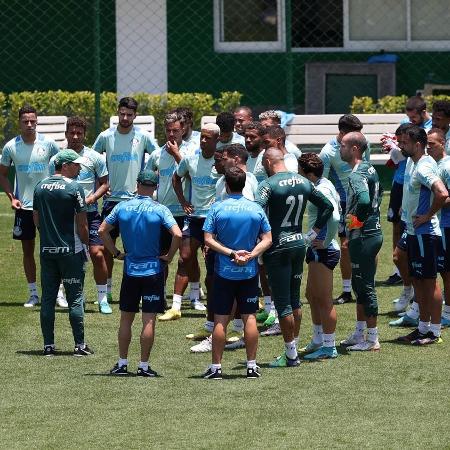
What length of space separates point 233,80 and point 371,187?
1421 centimetres

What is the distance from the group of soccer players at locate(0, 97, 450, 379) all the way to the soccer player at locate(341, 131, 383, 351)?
1 centimetres

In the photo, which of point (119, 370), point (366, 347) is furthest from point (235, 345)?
point (119, 370)

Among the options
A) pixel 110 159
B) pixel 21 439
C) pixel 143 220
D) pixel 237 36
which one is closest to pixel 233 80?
pixel 237 36

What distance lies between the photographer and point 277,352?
13.2m

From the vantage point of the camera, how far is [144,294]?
12.1 m

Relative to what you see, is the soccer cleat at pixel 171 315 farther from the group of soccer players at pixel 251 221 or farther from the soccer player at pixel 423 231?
the soccer player at pixel 423 231

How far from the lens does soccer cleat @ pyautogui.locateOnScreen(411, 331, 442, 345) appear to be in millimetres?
13355

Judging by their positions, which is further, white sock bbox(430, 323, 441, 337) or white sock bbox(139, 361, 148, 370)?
white sock bbox(430, 323, 441, 337)

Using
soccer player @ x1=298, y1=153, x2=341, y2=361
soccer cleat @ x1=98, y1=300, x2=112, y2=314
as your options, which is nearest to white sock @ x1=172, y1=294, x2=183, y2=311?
→ soccer cleat @ x1=98, y1=300, x2=112, y2=314

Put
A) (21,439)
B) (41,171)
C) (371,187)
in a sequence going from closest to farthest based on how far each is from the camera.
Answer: (21,439) < (371,187) < (41,171)

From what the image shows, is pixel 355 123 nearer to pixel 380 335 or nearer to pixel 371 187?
pixel 371 187

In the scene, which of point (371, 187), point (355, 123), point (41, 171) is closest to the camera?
point (371, 187)

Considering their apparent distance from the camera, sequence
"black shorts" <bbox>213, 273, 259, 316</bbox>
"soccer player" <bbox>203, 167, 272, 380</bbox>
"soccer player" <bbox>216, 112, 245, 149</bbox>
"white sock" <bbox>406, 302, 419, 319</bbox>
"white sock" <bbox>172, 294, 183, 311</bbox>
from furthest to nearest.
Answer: "white sock" <bbox>172, 294, 183, 311</bbox> < "white sock" <bbox>406, 302, 419, 319</bbox> < "soccer player" <bbox>216, 112, 245, 149</bbox> < "black shorts" <bbox>213, 273, 259, 316</bbox> < "soccer player" <bbox>203, 167, 272, 380</bbox>

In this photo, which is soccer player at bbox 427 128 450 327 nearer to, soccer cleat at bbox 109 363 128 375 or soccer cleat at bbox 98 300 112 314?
soccer cleat at bbox 109 363 128 375
